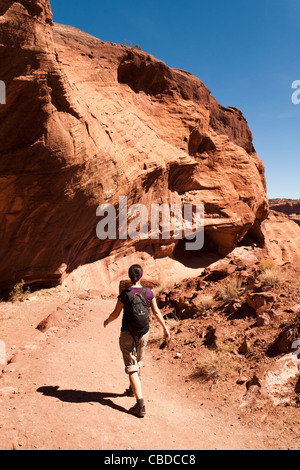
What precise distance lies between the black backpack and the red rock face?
5.42 meters

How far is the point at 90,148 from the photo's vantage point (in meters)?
8.91

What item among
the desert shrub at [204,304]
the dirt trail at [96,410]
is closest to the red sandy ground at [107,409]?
the dirt trail at [96,410]

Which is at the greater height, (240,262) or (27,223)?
(27,223)

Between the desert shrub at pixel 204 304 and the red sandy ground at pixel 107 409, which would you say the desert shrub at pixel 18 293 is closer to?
the red sandy ground at pixel 107 409

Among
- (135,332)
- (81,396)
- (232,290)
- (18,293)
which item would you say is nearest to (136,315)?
(135,332)

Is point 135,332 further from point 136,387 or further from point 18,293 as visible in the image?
point 18,293

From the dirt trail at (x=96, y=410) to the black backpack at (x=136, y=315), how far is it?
3.00 ft

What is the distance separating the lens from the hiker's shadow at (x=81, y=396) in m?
3.62

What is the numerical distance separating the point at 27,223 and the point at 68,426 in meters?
Answer: 6.73

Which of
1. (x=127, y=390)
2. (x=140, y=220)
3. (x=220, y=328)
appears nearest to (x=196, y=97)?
(x=140, y=220)

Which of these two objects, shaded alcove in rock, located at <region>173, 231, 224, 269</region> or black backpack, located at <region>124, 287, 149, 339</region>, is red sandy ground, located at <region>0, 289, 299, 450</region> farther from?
shaded alcove in rock, located at <region>173, 231, 224, 269</region>

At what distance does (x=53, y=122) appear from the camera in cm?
739

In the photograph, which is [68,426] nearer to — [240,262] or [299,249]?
[240,262]

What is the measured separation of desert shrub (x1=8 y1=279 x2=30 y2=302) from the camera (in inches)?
344
